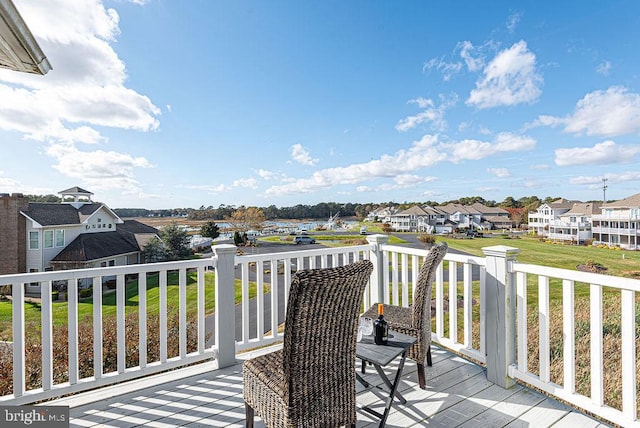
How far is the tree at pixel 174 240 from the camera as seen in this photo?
11.0 m

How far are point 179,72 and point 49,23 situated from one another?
351 centimetres

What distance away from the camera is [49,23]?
216 inches

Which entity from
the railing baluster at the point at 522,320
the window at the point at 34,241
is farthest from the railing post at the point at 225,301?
the window at the point at 34,241

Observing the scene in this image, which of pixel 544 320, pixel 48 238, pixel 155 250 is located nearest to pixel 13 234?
pixel 48 238

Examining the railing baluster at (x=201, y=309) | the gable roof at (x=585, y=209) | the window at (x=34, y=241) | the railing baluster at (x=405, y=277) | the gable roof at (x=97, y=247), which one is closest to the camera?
the railing baluster at (x=201, y=309)

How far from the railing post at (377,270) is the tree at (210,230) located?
784 cm

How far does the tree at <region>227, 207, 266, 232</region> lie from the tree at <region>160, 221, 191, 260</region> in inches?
73.7

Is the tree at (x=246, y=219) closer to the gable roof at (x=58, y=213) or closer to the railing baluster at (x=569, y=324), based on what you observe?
the gable roof at (x=58, y=213)

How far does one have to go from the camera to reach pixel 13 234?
33.8 feet

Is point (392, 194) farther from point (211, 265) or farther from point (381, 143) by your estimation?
point (211, 265)

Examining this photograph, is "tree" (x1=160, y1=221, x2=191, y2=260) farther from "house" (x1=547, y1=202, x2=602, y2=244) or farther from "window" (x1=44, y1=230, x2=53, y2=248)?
"house" (x1=547, y1=202, x2=602, y2=244)

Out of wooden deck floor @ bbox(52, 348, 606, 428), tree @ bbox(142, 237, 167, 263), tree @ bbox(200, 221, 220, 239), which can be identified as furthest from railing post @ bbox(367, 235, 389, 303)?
tree @ bbox(142, 237, 167, 263)

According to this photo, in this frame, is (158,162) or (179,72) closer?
(179,72)

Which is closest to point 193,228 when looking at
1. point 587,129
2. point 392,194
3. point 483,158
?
point 392,194
